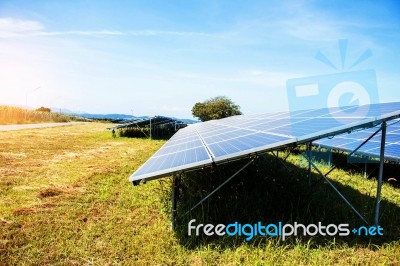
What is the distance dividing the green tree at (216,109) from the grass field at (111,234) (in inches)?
2519

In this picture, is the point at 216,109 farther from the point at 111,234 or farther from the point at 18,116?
the point at 111,234

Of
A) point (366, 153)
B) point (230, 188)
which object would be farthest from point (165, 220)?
point (366, 153)

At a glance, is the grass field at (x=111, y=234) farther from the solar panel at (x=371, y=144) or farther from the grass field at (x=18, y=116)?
the grass field at (x=18, y=116)

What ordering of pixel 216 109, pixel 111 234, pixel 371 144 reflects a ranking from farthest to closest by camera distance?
pixel 216 109 → pixel 371 144 → pixel 111 234

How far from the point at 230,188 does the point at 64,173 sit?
6.03 m

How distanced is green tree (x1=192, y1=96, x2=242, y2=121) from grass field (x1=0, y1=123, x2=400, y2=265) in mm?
63986

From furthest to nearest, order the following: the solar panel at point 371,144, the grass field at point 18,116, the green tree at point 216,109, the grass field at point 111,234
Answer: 1. the green tree at point 216,109
2. the grass field at point 18,116
3. the solar panel at point 371,144
4. the grass field at point 111,234

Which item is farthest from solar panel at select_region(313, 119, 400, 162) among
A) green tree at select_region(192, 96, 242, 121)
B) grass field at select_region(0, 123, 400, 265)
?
green tree at select_region(192, 96, 242, 121)

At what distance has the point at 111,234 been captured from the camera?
5184 mm

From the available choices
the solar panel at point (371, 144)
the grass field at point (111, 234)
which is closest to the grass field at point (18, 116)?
the grass field at point (111, 234)

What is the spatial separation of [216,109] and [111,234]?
68.4 metres

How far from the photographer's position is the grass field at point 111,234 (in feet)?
14.1

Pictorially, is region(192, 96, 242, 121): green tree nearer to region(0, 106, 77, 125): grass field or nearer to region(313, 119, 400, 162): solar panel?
region(0, 106, 77, 125): grass field

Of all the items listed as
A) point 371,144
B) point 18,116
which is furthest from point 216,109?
point 371,144
